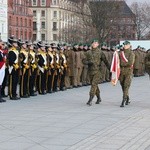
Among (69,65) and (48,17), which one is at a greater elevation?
(48,17)

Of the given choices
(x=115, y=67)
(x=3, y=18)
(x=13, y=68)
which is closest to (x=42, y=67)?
(x=13, y=68)

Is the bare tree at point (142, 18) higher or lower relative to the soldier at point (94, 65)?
higher

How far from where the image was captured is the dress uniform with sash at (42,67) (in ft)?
60.6

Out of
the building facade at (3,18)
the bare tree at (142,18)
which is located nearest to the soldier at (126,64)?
the bare tree at (142,18)

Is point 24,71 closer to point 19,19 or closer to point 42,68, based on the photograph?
point 42,68

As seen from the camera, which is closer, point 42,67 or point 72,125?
point 72,125

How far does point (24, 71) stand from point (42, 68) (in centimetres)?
140

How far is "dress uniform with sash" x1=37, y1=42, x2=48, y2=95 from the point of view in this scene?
1847 cm

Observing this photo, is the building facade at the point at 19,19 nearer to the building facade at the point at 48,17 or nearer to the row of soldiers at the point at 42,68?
the building facade at the point at 48,17

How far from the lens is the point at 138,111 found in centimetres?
1396

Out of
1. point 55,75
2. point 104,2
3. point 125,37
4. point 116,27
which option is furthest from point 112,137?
point 125,37

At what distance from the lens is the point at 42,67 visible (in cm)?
1859

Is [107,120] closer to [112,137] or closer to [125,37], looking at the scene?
[112,137]

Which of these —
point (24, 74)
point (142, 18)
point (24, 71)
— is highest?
point (142, 18)
